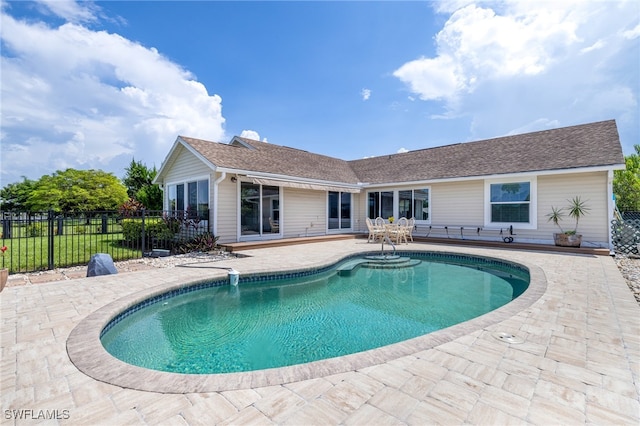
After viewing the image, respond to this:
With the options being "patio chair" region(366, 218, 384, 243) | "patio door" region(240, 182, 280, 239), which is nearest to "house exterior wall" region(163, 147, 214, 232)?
"patio door" region(240, 182, 280, 239)

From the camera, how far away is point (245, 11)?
45.9ft

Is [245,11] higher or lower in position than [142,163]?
higher

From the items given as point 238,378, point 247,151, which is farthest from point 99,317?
point 247,151

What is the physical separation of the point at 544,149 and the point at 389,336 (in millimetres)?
16104

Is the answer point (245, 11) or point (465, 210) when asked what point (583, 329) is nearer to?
point (465, 210)

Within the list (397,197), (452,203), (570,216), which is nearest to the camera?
(570,216)

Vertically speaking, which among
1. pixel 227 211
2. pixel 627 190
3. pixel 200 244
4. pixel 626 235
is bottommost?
pixel 200 244

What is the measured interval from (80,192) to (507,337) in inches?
1701

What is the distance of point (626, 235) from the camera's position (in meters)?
12.8

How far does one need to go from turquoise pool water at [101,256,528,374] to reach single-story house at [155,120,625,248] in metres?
6.36

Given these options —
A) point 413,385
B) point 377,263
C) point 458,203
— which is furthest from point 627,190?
point 413,385

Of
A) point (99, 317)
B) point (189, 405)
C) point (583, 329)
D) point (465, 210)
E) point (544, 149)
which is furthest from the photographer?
point (465, 210)

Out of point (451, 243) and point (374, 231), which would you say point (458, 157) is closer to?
point (451, 243)

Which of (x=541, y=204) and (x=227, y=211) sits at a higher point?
(x=541, y=204)
